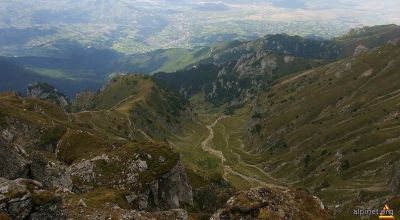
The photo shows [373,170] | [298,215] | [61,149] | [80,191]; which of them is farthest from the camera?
[373,170]

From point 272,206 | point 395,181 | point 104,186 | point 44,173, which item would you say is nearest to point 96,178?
point 104,186

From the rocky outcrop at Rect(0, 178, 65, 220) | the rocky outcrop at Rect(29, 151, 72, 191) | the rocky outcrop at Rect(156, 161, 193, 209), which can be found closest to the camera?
the rocky outcrop at Rect(0, 178, 65, 220)

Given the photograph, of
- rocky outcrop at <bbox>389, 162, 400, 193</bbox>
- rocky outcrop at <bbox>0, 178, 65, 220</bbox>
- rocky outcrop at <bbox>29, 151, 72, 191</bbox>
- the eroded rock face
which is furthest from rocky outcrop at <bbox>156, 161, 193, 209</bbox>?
rocky outcrop at <bbox>389, 162, 400, 193</bbox>

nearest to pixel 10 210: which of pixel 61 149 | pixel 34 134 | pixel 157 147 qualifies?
pixel 157 147

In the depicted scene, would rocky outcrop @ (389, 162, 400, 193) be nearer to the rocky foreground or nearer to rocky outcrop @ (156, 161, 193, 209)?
the rocky foreground

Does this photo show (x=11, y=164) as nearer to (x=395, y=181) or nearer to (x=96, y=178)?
(x=96, y=178)

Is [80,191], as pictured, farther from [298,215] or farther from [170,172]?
[298,215]

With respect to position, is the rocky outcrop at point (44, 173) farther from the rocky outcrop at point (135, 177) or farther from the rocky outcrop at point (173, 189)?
the rocky outcrop at point (173, 189)
